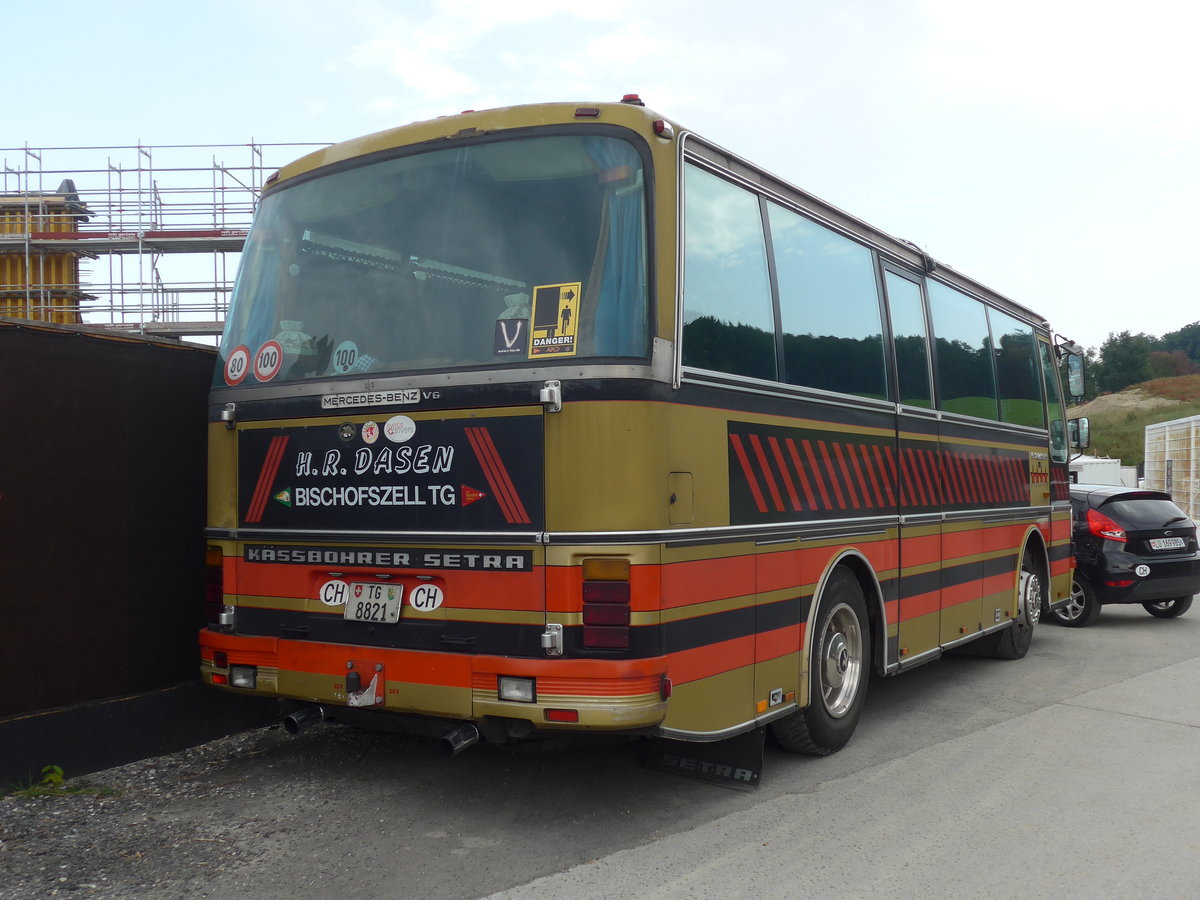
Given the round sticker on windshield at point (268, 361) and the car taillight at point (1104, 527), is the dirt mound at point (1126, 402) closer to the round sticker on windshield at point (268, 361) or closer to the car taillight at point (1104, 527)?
the car taillight at point (1104, 527)

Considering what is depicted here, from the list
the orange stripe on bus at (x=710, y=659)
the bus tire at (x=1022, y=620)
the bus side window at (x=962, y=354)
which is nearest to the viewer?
the orange stripe on bus at (x=710, y=659)

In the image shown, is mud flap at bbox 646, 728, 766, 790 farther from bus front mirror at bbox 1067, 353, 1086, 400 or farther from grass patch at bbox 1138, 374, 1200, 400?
grass patch at bbox 1138, 374, 1200, 400

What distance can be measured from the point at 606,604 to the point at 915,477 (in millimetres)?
3582

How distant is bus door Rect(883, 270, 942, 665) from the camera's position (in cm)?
706

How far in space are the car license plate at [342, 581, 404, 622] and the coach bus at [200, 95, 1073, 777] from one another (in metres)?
0.01

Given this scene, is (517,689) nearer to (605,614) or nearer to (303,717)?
(605,614)

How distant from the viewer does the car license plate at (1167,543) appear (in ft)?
39.5

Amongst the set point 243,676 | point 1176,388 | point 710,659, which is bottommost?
point 243,676

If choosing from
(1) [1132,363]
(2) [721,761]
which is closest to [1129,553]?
(2) [721,761]

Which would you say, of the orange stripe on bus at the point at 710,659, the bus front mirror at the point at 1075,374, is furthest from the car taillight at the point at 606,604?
the bus front mirror at the point at 1075,374

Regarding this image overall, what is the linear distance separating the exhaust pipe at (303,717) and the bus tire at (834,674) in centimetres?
254

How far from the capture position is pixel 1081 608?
12312 millimetres

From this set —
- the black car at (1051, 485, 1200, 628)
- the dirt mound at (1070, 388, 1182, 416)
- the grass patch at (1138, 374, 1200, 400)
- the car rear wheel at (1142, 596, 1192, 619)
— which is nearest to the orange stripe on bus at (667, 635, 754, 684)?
the black car at (1051, 485, 1200, 628)

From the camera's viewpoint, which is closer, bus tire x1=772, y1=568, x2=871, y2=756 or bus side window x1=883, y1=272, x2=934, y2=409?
bus tire x1=772, y1=568, x2=871, y2=756
